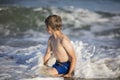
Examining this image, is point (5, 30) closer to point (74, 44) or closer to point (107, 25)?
point (74, 44)

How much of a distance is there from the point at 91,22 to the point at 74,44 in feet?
0.72

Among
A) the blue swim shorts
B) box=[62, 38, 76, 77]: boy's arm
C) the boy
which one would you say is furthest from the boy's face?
the blue swim shorts

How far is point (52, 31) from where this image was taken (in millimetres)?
1765

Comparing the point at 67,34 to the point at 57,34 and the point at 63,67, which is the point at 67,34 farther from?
the point at 63,67

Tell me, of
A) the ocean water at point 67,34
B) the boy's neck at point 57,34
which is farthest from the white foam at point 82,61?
the boy's neck at point 57,34

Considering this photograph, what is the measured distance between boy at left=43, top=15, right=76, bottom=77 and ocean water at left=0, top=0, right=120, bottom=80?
4 cm

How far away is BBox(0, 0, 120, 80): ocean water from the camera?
5.78 feet

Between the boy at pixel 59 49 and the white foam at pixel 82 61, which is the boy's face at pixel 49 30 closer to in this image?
the boy at pixel 59 49

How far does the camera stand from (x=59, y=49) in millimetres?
1742

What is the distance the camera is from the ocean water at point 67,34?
69.4 inches

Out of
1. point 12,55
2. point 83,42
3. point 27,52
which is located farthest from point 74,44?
point 12,55

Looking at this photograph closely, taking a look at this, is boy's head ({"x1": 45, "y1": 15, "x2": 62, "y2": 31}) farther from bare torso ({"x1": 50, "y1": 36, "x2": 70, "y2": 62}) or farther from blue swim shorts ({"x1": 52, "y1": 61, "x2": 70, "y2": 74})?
blue swim shorts ({"x1": 52, "y1": 61, "x2": 70, "y2": 74})

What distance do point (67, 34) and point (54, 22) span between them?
0.44 ft

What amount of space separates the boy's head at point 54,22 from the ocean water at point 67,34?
33 millimetres
